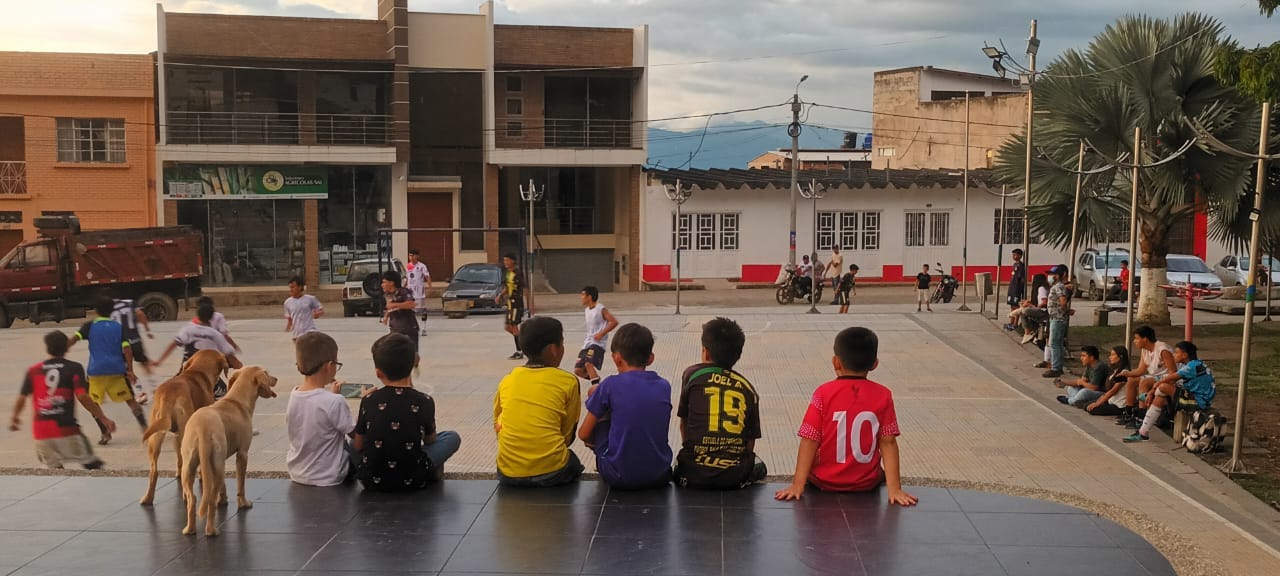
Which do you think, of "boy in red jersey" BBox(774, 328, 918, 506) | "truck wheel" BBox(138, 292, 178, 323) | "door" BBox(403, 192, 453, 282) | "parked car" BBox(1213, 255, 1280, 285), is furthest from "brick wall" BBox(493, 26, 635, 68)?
"boy in red jersey" BBox(774, 328, 918, 506)

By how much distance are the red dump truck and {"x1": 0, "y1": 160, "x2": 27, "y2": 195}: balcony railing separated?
819cm

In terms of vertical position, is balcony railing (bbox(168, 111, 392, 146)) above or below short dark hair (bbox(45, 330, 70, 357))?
above

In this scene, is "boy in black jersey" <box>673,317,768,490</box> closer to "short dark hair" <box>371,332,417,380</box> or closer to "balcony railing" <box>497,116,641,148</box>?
"short dark hair" <box>371,332,417,380</box>

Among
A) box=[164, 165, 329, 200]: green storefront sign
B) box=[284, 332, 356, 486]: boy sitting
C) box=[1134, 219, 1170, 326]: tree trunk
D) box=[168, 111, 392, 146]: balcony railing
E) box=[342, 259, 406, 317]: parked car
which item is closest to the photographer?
box=[284, 332, 356, 486]: boy sitting

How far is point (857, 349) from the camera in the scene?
6590 mm

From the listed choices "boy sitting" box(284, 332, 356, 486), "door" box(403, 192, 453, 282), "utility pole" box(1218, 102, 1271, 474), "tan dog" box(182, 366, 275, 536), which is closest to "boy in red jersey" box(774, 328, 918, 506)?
"boy sitting" box(284, 332, 356, 486)

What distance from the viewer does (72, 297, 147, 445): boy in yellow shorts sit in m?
11.6

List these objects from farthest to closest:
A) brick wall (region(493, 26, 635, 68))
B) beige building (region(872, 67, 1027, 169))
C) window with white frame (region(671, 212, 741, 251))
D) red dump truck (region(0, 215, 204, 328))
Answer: beige building (region(872, 67, 1027, 169)) → brick wall (region(493, 26, 635, 68)) → window with white frame (region(671, 212, 741, 251)) → red dump truck (region(0, 215, 204, 328))

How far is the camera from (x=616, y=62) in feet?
135

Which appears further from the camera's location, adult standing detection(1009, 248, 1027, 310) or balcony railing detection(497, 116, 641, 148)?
balcony railing detection(497, 116, 641, 148)

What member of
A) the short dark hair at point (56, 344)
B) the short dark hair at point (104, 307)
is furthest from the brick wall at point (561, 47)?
the short dark hair at point (56, 344)

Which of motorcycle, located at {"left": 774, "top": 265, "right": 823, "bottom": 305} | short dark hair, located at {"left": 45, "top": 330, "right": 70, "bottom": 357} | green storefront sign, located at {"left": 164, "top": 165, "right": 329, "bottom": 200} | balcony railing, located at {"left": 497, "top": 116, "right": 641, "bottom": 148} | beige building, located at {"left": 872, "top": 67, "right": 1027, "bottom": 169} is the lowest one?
motorcycle, located at {"left": 774, "top": 265, "right": 823, "bottom": 305}

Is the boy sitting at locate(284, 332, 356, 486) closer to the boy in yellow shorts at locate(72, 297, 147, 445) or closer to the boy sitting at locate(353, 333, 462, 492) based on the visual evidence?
the boy sitting at locate(353, 333, 462, 492)

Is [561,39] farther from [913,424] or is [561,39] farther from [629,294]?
[913,424]
